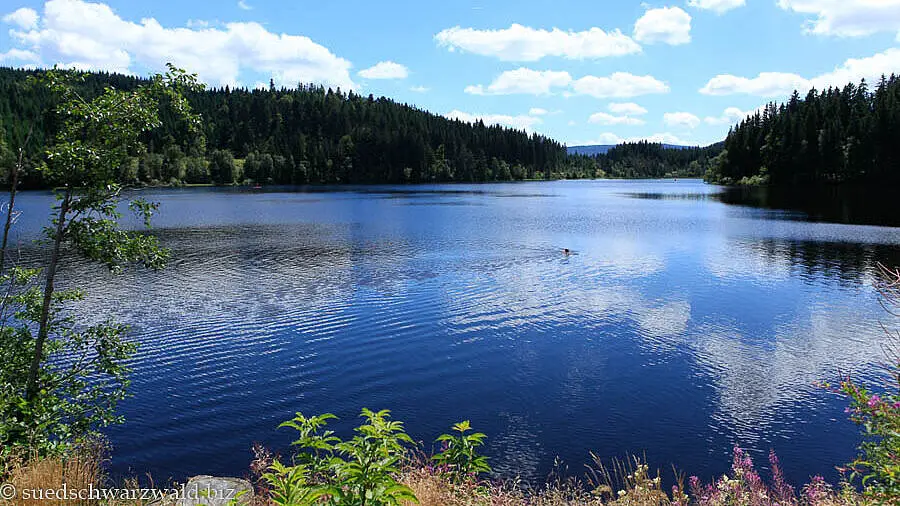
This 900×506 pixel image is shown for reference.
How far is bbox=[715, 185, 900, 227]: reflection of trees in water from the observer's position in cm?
6951

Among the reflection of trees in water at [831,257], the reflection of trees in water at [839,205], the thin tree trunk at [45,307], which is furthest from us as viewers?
the reflection of trees in water at [839,205]

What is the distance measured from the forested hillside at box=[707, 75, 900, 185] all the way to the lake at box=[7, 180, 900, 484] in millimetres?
86721

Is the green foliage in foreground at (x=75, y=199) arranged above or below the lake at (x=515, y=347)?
above

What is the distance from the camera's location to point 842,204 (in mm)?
89188

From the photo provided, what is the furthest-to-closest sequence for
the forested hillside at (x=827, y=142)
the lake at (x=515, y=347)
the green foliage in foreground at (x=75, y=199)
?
the forested hillside at (x=827, y=142) → the lake at (x=515, y=347) → the green foliage in foreground at (x=75, y=199)

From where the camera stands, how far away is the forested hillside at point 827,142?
118 m

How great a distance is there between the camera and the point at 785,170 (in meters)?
143

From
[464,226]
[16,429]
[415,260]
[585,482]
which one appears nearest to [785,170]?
[464,226]

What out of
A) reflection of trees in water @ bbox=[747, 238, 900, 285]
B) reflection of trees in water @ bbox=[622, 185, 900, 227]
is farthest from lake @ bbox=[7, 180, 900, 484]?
reflection of trees in water @ bbox=[622, 185, 900, 227]

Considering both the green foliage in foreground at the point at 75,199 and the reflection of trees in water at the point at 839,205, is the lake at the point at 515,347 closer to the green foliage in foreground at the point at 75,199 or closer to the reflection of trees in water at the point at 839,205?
the green foliage in foreground at the point at 75,199

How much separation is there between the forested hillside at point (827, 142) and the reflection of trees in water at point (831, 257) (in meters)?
90.4

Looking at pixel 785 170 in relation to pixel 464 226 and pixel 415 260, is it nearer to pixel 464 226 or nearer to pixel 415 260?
pixel 464 226

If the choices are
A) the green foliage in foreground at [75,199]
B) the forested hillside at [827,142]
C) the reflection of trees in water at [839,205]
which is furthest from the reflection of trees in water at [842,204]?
the green foliage in foreground at [75,199]

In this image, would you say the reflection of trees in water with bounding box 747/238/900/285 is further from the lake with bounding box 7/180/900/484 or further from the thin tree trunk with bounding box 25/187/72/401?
the thin tree trunk with bounding box 25/187/72/401
